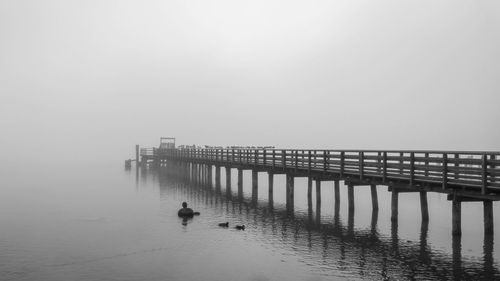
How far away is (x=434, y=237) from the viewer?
2036cm

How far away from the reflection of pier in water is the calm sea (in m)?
0.04

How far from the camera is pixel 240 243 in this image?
19.4m

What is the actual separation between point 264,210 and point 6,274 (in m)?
16.5

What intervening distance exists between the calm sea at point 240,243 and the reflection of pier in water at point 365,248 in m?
0.04

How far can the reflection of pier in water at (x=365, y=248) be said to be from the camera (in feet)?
49.0

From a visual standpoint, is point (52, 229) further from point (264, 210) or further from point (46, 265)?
point (264, 210)

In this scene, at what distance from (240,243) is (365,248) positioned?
5.00 meters

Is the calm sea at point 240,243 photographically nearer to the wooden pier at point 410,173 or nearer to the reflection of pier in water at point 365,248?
the reflection of pier in water at point 365,248

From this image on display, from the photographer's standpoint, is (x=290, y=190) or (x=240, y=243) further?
(x=290, y=190)

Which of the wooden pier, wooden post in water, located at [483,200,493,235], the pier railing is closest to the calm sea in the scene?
wooden post in water, located at [483,200,493,235]

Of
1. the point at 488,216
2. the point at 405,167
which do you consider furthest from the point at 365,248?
the point at 488,216

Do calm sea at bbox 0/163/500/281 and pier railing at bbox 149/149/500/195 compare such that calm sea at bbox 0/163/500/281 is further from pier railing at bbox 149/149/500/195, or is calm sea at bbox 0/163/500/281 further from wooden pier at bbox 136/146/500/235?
pier railing at bbox 149/149/500/195

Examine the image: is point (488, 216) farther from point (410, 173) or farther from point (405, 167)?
point (405, 167)

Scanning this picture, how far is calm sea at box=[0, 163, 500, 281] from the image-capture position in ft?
49.6
